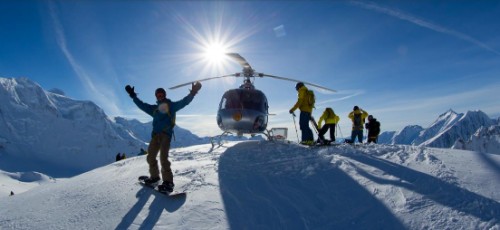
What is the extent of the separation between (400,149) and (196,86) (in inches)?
243

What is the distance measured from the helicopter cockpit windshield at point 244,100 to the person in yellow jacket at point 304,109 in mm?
2345

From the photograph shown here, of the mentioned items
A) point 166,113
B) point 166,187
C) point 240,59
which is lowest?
point 166,187

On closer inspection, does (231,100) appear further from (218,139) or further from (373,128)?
(373,128)

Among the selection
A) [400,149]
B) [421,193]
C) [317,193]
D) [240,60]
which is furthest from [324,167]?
[240,60]

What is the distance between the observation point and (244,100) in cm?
1469

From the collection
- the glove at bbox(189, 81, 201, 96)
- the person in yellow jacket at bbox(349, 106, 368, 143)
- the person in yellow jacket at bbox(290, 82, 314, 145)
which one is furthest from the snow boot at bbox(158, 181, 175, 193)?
the person in yellow jacket at bbox(349, 106, 368, 143)

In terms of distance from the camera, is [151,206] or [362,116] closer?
[151,206]

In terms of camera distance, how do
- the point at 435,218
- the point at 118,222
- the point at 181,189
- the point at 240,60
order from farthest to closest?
the point at 240,60 < the point at 181,189 < the point at 118,222 < the point at 435,218

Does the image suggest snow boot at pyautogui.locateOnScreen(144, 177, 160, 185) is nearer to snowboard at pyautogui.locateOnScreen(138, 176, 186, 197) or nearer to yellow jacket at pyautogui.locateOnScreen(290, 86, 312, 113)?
snowboard at pyautogui.locateOnScreen(138, 176, 186, 197)

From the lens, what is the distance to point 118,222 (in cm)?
581

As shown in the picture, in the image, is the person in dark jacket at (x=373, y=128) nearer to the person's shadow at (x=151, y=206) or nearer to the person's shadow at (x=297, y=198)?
the person's shadow at (x=297, y=198)

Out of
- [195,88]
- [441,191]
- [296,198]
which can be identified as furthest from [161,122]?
[441,191]

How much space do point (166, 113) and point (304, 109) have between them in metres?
6.34

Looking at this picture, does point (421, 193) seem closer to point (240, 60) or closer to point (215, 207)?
point (215, 207)
